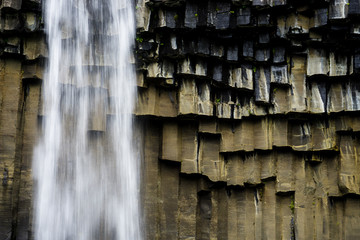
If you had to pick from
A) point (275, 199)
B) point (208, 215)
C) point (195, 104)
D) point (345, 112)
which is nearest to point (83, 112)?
point (195, 104)

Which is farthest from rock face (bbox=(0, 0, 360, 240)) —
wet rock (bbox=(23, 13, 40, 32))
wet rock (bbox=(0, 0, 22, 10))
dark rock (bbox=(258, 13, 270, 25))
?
wet rock (bbox=(0, 0, 22, 10))

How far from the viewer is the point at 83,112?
26.9 ft

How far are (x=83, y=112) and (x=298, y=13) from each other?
4.97 m

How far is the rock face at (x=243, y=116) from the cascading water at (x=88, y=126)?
10.6 inches

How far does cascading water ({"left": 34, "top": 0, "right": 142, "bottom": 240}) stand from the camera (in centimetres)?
790

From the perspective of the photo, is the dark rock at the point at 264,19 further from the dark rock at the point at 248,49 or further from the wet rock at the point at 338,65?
the wet rock at the point at 338,65

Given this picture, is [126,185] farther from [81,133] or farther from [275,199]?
[275,199]

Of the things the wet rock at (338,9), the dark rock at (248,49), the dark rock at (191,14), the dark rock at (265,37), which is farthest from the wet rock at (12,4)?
the wet rock at (338,9)

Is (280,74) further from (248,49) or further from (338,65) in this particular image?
(338,65)

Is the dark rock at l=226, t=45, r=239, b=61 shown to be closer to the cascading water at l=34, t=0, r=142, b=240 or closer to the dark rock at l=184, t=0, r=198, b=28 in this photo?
the dark rock at l=184, t=0, r=198, b=28

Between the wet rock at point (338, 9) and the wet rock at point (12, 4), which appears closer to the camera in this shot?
the wet rock at point (12, 4)

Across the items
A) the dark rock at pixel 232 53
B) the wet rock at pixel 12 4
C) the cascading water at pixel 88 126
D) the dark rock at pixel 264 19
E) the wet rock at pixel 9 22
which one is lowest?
the cascading water at pixel 88 126

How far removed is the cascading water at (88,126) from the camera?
7.90 m

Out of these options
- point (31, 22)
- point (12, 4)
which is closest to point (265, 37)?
point (31, 22)
